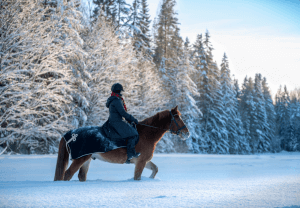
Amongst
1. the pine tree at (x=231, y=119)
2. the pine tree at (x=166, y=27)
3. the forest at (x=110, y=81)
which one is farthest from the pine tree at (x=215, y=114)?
the pine tree at (x=166, y=27)

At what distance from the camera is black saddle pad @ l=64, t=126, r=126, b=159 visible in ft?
17.3

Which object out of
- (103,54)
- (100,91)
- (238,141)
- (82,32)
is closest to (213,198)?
(100,91)

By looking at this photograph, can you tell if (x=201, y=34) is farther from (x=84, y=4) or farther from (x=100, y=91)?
(x=100, y=91)

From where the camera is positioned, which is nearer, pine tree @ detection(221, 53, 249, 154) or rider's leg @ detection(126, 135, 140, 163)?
rider's leg @ detection(126, 135, 140, 163)

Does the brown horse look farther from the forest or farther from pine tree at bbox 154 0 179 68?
pine tree at bbox 154 0 179 68

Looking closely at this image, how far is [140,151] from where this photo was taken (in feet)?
18.4

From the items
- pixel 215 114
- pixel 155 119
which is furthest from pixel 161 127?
pixel 215 114

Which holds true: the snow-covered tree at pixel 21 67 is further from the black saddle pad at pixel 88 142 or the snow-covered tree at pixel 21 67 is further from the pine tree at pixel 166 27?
the pine tree at pixel 166 27

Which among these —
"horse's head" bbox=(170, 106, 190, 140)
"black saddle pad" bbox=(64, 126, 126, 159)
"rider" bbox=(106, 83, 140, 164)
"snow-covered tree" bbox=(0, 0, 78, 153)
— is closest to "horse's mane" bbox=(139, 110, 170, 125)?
"horse's head" bbox=(170, 106, 190, 140)

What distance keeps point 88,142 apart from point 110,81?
16.8m

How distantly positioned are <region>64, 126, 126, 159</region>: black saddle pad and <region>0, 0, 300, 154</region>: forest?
8.62 metres

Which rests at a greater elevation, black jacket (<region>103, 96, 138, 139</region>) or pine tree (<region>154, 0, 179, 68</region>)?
pine tree (<region>154, 0, 179, 68</region>)

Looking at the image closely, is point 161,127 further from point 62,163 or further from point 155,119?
point 62,163

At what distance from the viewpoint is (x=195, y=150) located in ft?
111
